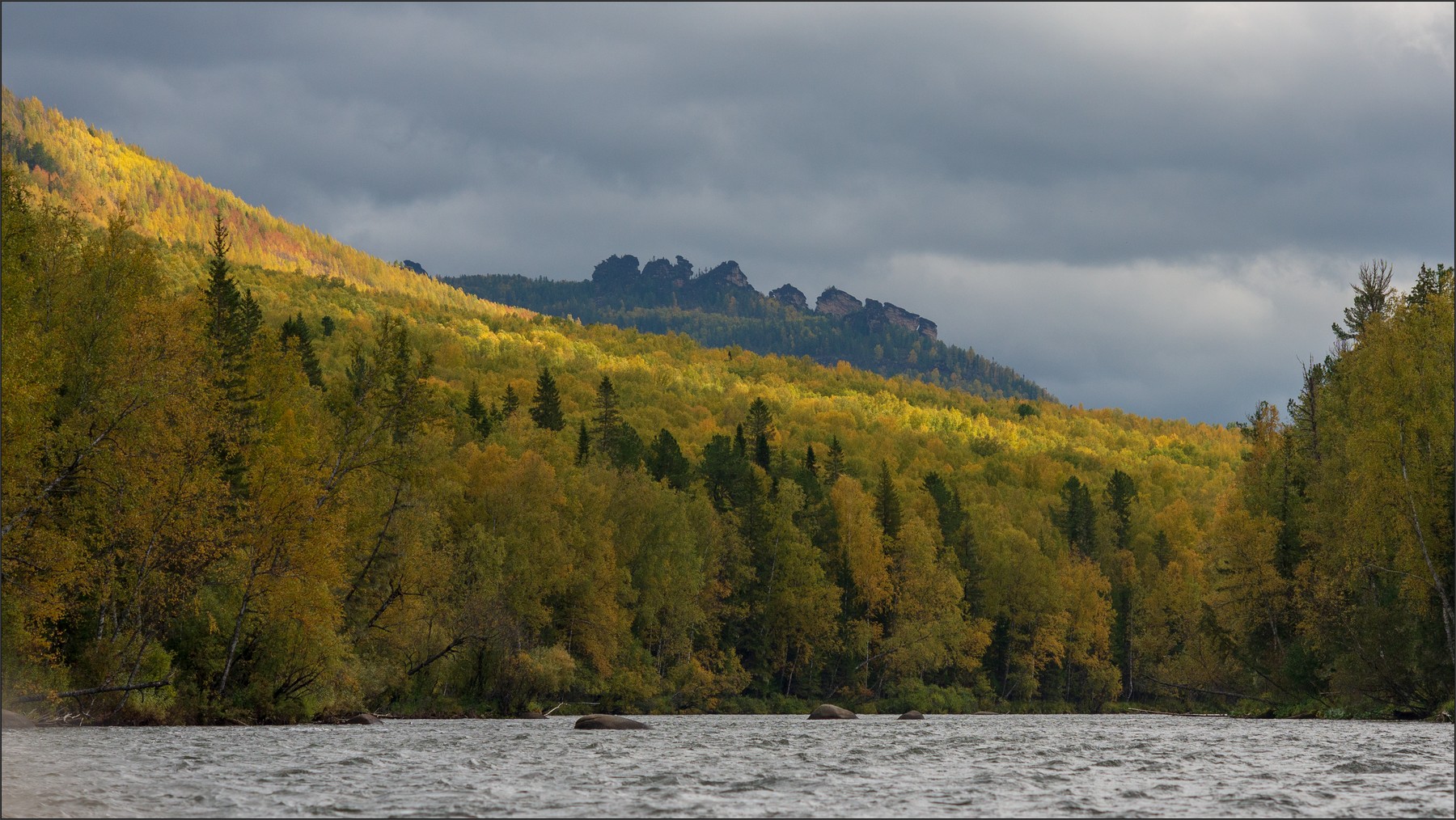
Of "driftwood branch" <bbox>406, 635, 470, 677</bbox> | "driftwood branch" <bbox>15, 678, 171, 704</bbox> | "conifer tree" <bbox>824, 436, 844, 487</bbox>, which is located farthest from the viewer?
"conifer tree" <bbox>824, 436, 844, 487</bbox>

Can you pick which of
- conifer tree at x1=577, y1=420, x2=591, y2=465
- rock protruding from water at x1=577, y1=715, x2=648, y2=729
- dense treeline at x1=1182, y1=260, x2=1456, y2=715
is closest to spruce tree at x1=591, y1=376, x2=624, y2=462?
conifer tree at x1=577, y1=420, x2=591, y2=465

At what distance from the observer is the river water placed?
20.6 meters

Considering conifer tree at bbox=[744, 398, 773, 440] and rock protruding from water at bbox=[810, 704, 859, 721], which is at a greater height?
conifer tree at bbox=[744, 398, 773, 440]

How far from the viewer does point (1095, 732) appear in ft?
166

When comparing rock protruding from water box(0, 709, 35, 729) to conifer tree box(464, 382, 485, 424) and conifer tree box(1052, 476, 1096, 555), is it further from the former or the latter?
conifer tree box(1052, 476, 1096, 555)

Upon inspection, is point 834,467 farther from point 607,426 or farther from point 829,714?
point 829,714

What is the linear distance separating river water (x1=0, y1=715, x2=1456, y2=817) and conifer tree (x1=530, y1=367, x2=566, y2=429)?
70.7 m

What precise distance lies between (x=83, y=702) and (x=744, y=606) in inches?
2273

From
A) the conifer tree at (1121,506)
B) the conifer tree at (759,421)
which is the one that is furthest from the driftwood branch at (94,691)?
the conifer tree at (1121,506)

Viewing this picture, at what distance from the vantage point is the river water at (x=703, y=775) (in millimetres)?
20562

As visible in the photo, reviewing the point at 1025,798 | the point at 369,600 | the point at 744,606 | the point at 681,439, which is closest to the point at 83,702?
the point at 369,600

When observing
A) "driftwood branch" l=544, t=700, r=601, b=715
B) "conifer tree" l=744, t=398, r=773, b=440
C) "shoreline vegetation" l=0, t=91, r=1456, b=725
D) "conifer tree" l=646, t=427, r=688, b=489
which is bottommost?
"driftwood branch" l=544, t=700, r=601, b=715

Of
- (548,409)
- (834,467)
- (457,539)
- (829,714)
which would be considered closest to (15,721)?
(457,539)

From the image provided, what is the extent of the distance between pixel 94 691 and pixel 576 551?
40.2 metres
